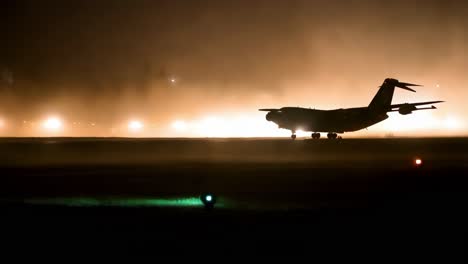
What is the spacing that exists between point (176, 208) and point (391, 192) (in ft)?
30.2

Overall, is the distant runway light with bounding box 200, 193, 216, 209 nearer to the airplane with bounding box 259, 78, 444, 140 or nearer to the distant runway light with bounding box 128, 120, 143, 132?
the airplane with bounding box 259, 78, 444, 140

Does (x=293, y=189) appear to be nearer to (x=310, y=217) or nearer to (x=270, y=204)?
(x=270, y=204)

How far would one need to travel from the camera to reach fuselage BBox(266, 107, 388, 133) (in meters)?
82.2

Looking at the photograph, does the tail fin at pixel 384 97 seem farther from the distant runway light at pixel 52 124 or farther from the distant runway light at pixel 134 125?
the distant runway light at pixel 52 124

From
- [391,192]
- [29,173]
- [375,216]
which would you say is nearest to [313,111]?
[29,173]

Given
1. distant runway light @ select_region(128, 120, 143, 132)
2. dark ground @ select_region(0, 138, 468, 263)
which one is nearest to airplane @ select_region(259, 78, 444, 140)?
distant runway light @ select_region(128, 120, 143, 132)

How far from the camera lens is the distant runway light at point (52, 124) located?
112562 mm

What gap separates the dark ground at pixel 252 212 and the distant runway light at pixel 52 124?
76.3m

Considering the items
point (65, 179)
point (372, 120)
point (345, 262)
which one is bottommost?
point (345, 262)

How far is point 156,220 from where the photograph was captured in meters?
19.2

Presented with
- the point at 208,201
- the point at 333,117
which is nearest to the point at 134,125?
the point at 333,117

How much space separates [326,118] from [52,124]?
179 ft

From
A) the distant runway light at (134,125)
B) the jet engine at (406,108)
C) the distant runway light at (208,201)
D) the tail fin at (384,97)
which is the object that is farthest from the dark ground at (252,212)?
the distant runway light at (134,125)

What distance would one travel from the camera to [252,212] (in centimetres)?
2067
